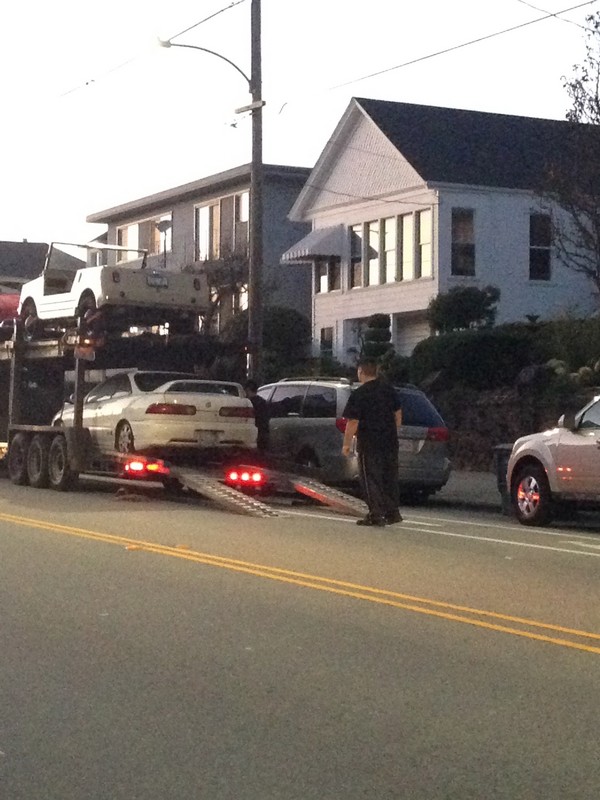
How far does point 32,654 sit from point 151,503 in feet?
34.1

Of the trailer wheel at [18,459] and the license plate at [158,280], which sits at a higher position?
the license plate at [158,280]

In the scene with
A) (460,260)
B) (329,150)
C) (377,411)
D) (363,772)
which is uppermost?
(329,150)

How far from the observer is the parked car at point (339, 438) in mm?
20391

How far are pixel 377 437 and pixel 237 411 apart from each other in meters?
4.65

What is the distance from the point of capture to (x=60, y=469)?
21.2m

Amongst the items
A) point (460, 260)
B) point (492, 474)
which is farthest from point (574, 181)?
point (460, 260)

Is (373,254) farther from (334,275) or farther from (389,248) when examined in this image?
(334,275)

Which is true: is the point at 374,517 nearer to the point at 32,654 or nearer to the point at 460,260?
the point at 32,654

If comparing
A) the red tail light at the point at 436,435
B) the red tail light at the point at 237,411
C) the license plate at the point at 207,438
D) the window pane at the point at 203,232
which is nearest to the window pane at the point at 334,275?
the window pane at the point at 203,232

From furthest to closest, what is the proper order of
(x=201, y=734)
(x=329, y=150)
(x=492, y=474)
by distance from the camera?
(x=329, y=150) → (x=492, y=474) → (x=201, y=734)

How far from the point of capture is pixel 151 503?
62.5 feet

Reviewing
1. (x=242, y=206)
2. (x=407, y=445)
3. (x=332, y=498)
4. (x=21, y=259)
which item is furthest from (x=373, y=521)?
(x=21, y=259)

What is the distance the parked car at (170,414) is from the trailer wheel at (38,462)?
1.45 meters

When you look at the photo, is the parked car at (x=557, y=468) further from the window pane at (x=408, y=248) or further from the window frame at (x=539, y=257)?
the window frame at (x=539, y=257)
